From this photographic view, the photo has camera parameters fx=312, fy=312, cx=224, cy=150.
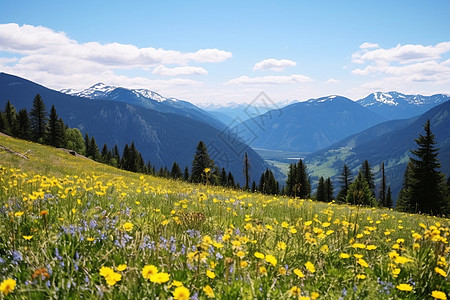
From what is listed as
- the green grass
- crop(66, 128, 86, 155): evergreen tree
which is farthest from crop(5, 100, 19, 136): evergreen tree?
the green grass

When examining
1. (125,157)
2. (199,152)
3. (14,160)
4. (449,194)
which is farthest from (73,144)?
(449,194)

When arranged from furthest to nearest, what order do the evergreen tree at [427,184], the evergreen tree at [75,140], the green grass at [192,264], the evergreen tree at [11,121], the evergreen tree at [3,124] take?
the evergreen tree at [75,140], the evergreen tree at [11,121], the evergreen tree at [3,124], the evergreen tree at [427,184], the green grass at [192,264]

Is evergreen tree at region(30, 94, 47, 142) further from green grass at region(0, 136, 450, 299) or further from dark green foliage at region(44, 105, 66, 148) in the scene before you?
green grass at region(0, 136, 450, 299)

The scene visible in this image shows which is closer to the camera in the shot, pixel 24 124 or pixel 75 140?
pixel 24 124

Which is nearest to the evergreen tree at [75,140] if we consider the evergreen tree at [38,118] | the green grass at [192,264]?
the evergreen tree at [38,118]

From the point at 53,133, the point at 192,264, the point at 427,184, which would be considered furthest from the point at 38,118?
the point at 192,264

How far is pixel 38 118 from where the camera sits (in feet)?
250

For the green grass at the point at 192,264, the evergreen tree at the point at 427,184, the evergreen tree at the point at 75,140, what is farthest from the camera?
the evergreen tree at the point at 75,140

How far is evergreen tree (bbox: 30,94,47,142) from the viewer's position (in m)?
73.2

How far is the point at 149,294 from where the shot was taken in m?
2.47

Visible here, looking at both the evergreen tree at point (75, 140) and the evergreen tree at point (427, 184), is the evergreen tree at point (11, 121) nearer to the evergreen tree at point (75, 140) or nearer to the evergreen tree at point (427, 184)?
the evergreen tree at point (75, 140)

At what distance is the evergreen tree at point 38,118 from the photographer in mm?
73250

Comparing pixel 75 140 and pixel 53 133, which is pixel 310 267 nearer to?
pixel 53 133

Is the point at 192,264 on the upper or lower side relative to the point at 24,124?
lower
